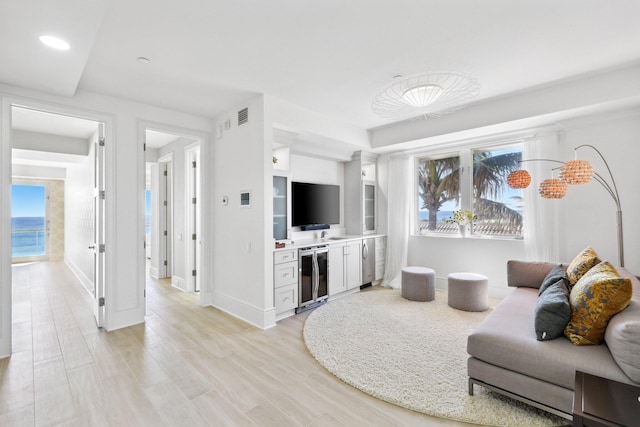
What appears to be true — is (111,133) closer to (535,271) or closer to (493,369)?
(493,369)

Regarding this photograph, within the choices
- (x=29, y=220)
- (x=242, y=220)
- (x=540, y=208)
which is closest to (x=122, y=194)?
(x=242, y=220)

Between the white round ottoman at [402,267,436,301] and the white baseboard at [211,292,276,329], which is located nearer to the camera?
the white baseboard at [211,292,276,329]

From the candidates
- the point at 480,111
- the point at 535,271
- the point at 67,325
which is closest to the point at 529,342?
the point at 535,271

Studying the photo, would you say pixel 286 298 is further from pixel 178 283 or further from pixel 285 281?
pixel 178 283

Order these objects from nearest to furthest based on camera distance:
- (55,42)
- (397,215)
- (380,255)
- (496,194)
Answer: (55,42), (496,194), (397,215), (380,255)

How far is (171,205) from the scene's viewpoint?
5570mm

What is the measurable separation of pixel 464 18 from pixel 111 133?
3762 millimetres

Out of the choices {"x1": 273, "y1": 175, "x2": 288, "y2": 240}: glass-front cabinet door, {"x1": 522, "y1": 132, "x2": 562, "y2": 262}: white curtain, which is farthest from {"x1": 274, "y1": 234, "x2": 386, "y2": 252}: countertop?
{"x1": 522, "y1": 132, "x2": 562, "y2": 262}: white curtain

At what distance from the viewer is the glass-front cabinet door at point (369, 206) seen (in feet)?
17.7

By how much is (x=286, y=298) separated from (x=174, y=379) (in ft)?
5.16

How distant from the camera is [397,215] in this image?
17.4ft

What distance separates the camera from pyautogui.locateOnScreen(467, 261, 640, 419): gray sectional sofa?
1.58 m

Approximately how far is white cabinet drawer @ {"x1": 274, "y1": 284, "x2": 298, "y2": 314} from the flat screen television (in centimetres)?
108

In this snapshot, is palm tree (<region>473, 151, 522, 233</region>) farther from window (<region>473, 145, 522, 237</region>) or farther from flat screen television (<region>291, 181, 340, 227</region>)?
flat screen television (<region>291, 181, 340, 227</region>)
